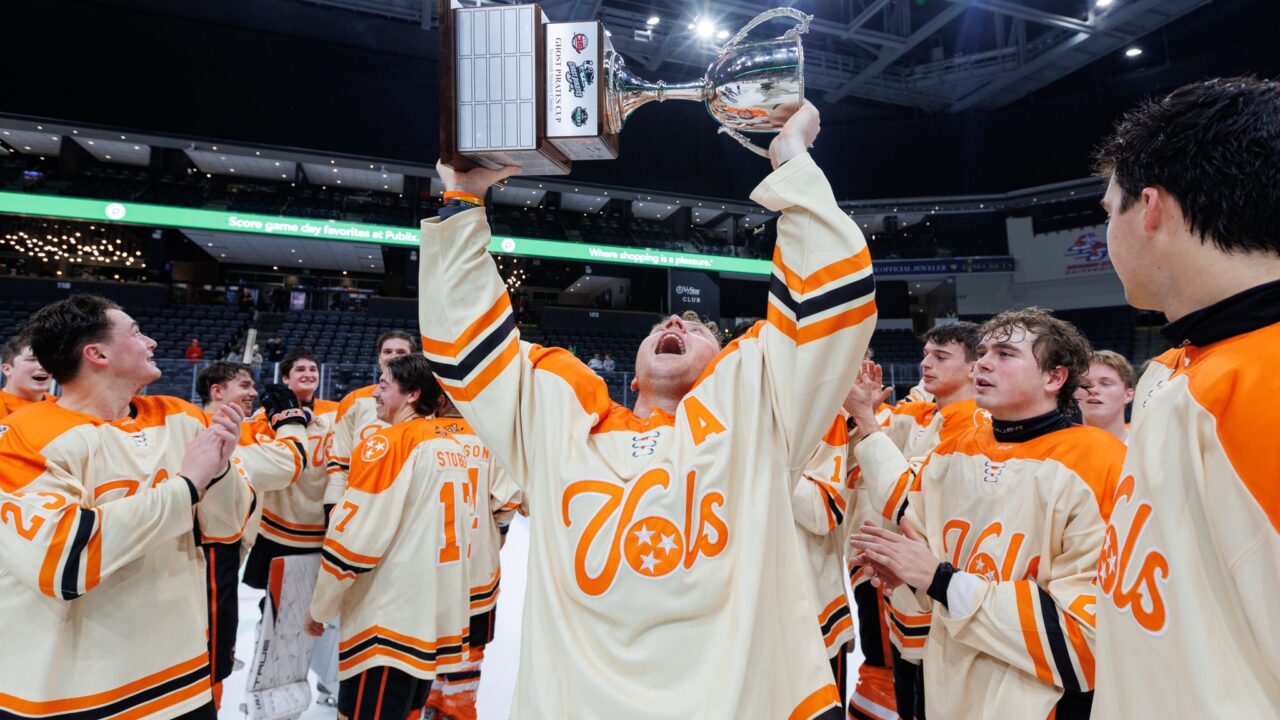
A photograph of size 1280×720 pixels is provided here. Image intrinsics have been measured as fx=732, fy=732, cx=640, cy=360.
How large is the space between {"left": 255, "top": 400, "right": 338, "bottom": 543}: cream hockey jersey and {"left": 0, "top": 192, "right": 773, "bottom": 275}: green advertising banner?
51.7 feet

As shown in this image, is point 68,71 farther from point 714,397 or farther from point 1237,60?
point 1237,60

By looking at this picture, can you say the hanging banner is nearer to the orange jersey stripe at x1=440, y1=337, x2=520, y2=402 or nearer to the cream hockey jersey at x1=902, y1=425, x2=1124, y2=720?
the cream hockey jersey at x1=902, y1=425, x2=1124, y2=720

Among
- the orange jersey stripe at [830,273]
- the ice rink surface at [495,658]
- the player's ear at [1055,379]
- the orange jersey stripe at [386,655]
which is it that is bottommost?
the ice rink surface at [495,658]

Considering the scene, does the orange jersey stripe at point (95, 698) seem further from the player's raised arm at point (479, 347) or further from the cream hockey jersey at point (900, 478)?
the cream hockey jersey at point (900, 478)

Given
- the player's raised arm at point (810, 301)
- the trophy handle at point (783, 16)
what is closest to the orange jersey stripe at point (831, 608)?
the player's raised arm at point (810, 301)

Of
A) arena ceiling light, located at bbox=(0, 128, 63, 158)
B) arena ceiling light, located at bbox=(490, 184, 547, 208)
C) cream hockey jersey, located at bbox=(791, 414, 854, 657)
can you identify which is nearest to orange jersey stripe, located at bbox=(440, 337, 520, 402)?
cream hockey jersey, located at bbox=(791, 414, 854, 657)

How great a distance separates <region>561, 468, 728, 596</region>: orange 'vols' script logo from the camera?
1.39m

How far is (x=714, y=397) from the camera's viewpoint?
1516mm

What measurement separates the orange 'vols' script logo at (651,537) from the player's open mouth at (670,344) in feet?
1.53

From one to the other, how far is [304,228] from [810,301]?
1999 cm

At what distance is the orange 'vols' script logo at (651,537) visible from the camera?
1390mm

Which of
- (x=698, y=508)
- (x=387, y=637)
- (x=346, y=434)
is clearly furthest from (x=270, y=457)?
(x=698, y=508)

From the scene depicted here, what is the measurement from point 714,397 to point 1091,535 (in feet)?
3.48

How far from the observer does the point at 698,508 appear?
1.42m
